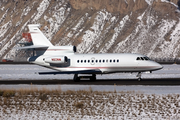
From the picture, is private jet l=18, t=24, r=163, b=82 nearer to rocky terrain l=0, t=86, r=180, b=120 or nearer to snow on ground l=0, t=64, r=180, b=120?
rocky terrain l=0, t=86, r=180, b=120

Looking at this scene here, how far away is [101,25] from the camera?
116m

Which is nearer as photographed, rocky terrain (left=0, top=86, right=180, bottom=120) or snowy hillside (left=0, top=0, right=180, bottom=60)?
rocky terrain (left=0, top=86, right=180, bottom=120)

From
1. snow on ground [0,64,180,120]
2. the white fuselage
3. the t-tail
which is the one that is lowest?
snow on ground [0,64,180,120]

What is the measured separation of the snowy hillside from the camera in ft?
342

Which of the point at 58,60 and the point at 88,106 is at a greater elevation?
the point at 58,60

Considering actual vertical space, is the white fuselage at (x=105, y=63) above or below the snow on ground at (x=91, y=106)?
above

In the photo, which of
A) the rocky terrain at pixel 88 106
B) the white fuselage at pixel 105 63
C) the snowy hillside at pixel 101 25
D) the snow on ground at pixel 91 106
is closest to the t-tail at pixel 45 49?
the white fuselage at pixel 105 63

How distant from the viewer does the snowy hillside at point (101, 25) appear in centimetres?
10412

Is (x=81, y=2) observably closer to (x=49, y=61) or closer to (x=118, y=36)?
(x=118, y=36)

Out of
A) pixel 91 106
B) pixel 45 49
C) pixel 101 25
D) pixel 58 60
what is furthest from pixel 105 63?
pixel 101 25

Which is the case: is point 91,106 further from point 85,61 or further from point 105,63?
point 85,61

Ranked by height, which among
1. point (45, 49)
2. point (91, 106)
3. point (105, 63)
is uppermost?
point (45, 49)

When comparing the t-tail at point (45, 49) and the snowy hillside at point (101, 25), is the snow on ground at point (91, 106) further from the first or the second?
the snowy hillside at point (101, 25)

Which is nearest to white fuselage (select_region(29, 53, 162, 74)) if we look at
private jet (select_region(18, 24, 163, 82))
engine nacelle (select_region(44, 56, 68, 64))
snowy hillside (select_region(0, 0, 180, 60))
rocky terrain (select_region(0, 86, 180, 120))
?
private jet (select_region(18, 24, 163, 82))
